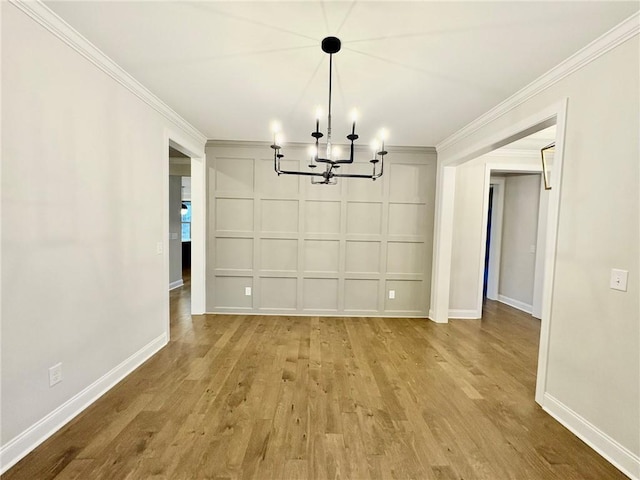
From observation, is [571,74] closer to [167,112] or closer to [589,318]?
[589,318]

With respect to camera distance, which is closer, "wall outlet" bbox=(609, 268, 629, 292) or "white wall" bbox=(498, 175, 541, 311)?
"wall outlet" bbox=(609, 268, 629, 292)

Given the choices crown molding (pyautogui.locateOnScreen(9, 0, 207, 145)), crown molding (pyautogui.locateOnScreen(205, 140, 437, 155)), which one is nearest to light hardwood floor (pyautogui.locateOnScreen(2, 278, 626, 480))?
crown molding (pyautogui.locateOnScreen(9, 0, 207, 145))

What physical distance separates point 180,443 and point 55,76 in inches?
94.1

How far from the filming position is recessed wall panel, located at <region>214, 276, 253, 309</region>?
4.31 meters

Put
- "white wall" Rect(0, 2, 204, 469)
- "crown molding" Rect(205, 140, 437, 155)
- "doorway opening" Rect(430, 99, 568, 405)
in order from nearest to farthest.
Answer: "white wall" Rect(0, 2, 204, 469)
"doorway opening" Rect(430, 99, 568, 405)
"crown molding" Rect(205, 140, 437, 155)

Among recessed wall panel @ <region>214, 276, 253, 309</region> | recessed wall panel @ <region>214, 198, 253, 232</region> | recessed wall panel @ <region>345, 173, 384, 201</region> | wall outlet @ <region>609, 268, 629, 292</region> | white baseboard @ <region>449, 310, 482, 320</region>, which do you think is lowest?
white baseboard @ <region>449, 310, 482, 320</region>

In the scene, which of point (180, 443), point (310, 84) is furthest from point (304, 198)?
point (180, 443)

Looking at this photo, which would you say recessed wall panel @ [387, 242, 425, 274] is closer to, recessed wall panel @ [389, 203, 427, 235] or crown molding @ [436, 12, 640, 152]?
recessed wall panel @ [389, 203, 427, 235]

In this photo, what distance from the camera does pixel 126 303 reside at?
8.20 feet

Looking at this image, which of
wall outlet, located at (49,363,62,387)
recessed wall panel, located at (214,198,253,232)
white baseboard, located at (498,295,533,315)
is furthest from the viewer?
white baseboard, located at (498,295,533,315)

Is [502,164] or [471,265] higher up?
[502,164]

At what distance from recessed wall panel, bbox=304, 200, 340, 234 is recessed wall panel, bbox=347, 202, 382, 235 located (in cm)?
20

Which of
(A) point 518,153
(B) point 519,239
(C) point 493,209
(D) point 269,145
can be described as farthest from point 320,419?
(C) point 493,209

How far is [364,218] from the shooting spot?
430 centimetres
